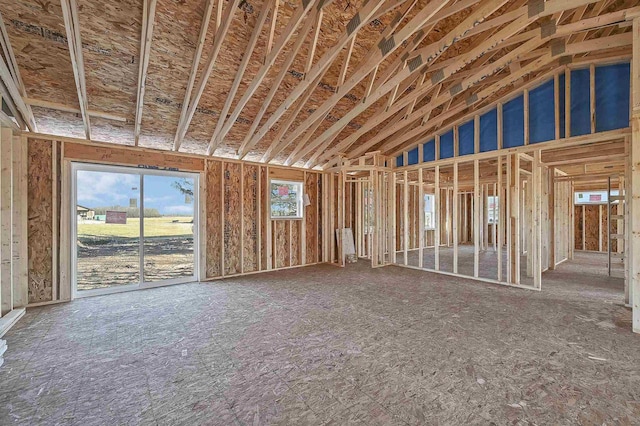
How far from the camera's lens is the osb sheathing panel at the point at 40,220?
172 inches

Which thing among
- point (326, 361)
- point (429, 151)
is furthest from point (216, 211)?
point (429, 151)

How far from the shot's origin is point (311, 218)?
764 cm

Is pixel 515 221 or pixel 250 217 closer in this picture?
pixel 515 221

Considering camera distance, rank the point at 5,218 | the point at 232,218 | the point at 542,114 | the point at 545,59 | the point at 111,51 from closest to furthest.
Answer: the point at 111,51
the point at 5,218
the point at 545,59
the point at 542,114
the point at 232,218

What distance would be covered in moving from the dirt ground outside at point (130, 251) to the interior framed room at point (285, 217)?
2.2 inches

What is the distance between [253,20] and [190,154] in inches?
119

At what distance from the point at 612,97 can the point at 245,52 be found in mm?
5713

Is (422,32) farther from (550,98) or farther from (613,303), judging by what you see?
(613,303)

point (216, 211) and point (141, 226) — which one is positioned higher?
point (216, 211)

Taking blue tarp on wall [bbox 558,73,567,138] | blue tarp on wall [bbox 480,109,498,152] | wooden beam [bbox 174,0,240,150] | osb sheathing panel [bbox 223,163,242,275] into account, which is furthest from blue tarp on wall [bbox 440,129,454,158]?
wooden beam [bbox 174,0,240,150]

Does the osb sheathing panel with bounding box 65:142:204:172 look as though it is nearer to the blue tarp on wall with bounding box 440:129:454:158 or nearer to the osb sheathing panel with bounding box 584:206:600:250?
the blue tarp on wall with bounding box 440:129:454:158

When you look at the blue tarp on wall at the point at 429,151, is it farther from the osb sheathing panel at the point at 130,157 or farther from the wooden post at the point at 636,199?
the osb sheathing panel at the point at 130,157

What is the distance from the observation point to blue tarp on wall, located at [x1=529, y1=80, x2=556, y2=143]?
194 inches

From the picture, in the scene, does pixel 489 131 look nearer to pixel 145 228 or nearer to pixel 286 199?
pixel 286 199
